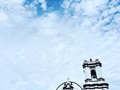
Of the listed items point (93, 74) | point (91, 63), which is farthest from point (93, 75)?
point (91, 63)

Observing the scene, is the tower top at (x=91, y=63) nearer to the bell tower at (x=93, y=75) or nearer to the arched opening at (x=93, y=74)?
the bell tower at (x=93, y=75)

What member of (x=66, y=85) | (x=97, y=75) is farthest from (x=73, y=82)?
(x=97, y=75)

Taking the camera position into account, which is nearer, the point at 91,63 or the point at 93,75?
the point at 93,75

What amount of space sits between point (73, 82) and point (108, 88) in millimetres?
5569

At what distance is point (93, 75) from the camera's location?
4209 centimetres

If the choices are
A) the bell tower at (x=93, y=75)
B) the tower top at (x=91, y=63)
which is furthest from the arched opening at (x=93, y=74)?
the tower top at (x=91, y=63)

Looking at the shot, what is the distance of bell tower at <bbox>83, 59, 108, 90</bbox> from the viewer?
40.4 meters

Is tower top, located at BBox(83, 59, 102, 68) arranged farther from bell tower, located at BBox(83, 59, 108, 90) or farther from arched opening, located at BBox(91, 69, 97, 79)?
arched opening, located at BBox(91, 69, 97, 79)

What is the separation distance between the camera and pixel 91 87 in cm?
4047

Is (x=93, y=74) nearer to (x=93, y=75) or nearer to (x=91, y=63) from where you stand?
(x=93, y=75)

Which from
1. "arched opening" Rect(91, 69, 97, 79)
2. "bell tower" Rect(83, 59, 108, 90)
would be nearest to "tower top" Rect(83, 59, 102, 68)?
"bell tower" Rect(83, 59, 108, 90)

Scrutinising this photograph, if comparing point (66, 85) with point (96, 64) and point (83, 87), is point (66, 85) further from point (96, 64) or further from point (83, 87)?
point (96, 64)

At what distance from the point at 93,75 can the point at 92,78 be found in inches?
26.2

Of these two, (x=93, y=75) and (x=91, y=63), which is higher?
(x=91, y=63)
